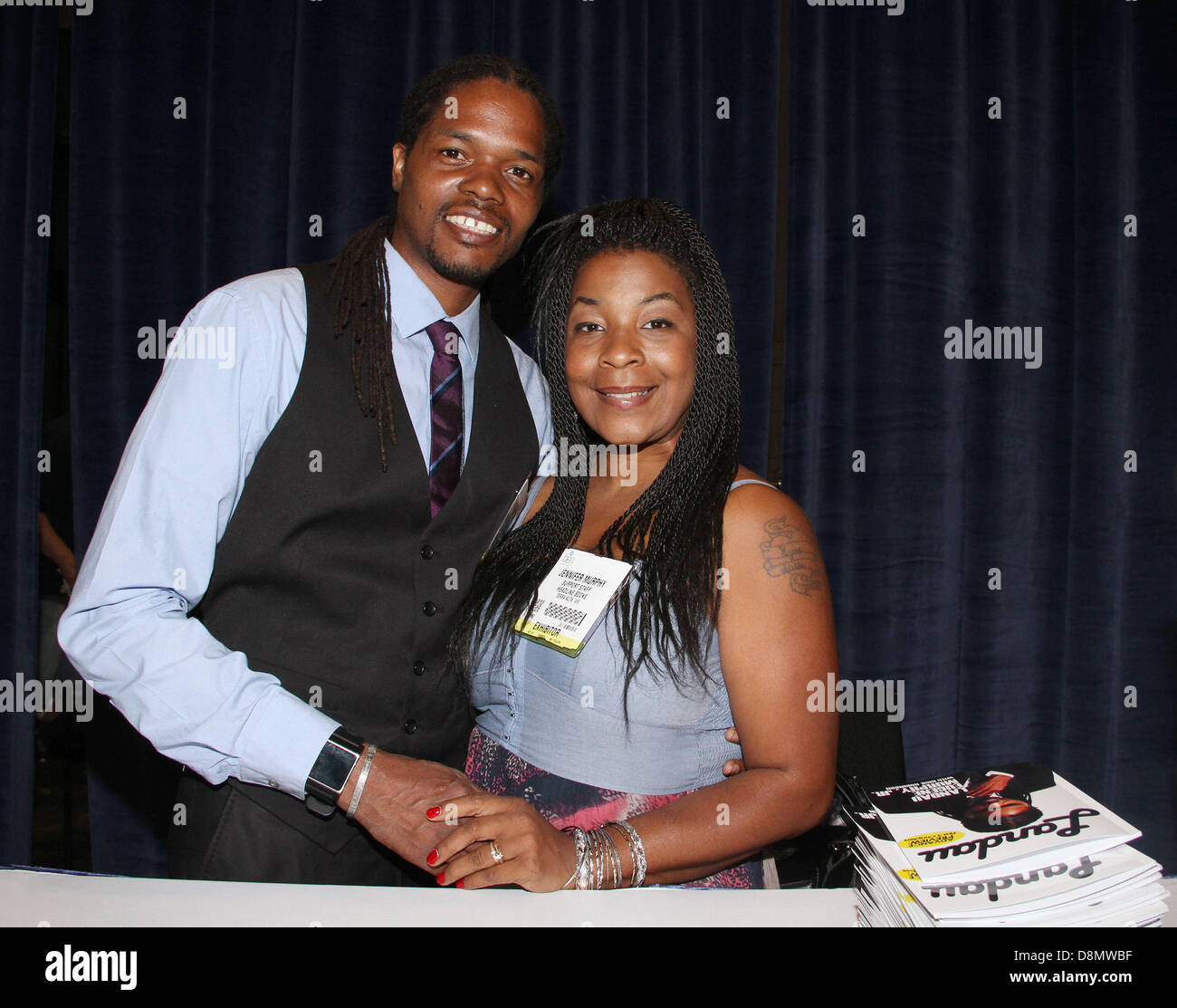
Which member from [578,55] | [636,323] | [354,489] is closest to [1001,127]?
[578,55]

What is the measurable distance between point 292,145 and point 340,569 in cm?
139

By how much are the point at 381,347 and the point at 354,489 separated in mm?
274

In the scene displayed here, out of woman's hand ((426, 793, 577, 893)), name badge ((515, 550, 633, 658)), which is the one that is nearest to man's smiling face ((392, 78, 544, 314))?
name badge ((515, 550, 633, 658))

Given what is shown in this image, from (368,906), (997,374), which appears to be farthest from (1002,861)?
(997,374)

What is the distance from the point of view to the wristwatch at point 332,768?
4.11ft

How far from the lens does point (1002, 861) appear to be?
2.85 ft

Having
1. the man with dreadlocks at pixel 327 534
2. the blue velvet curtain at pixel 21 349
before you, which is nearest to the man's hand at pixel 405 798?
the man with dreadlocks at pixel 327 534

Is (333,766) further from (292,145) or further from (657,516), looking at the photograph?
(292,145)

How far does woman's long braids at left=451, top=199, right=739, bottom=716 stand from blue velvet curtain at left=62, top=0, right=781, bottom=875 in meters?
0.70

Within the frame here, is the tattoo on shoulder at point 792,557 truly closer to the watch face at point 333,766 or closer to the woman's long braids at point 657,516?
the woman's long braids at point 657,516

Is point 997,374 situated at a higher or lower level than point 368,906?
higher

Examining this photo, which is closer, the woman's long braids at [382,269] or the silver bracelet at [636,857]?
the silver bracelet at [636,857]

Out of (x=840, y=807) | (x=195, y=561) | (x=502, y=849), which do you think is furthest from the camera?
(x=840, y=807)

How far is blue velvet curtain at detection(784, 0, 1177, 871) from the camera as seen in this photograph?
2215 millimetres
